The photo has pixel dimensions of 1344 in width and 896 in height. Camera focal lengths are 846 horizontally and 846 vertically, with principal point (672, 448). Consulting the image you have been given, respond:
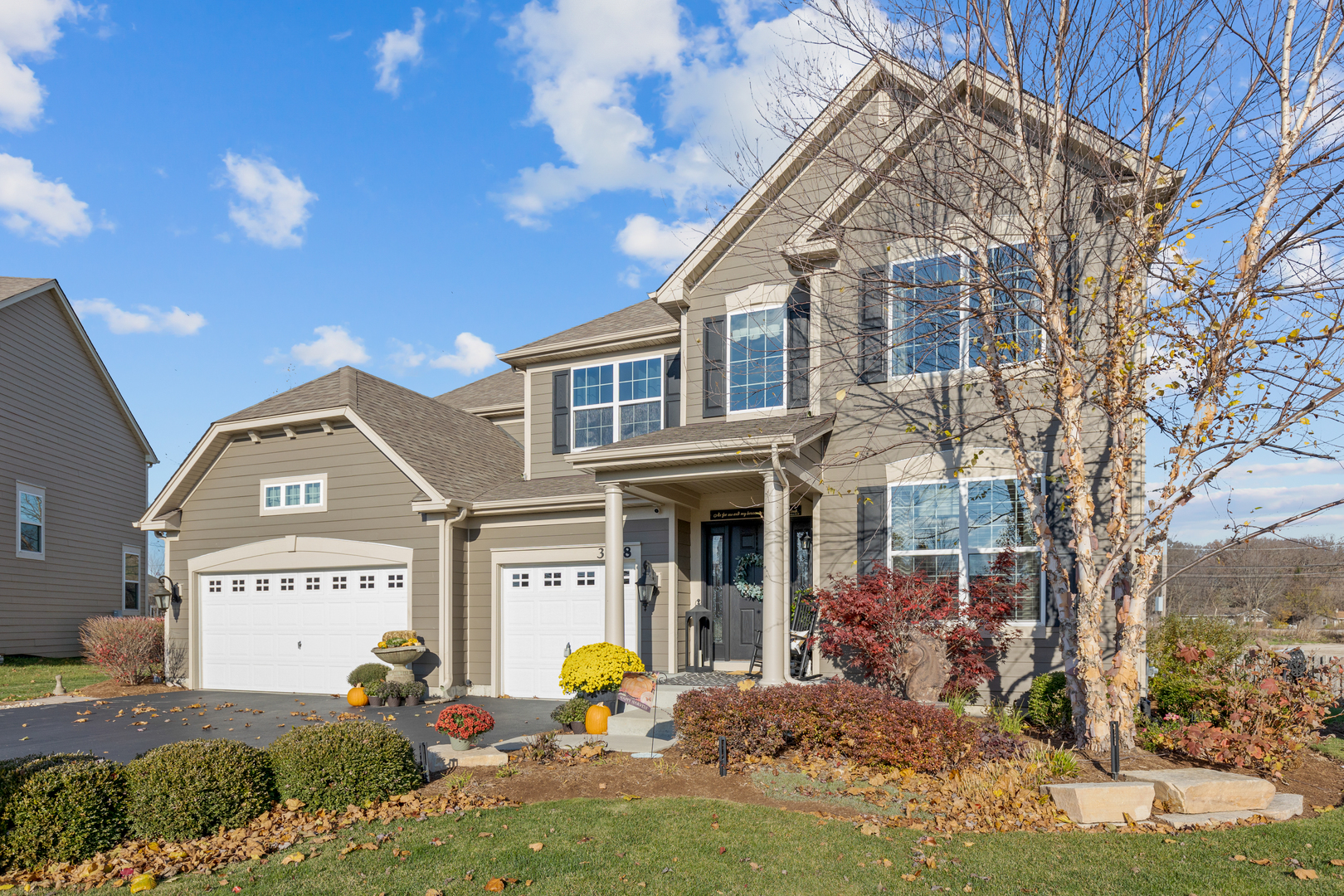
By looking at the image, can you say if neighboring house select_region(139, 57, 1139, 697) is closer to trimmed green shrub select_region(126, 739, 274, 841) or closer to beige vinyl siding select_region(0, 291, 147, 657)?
trimmed green shrub select_region(126, 739, 274, 841)

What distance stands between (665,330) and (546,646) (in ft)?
18.4

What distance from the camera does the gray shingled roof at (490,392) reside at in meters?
18.9

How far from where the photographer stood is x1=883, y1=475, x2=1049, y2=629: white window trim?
1039 centimetres

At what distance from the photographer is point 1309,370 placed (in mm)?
7648

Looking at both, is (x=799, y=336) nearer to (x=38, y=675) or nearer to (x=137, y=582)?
(x=38, y=675)

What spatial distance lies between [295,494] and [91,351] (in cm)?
1066

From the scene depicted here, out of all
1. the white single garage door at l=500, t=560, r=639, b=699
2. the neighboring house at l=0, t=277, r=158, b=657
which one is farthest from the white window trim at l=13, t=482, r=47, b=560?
the white single garage door at l=500, t=560, r=639, b=699

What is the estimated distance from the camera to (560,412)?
15430 mm

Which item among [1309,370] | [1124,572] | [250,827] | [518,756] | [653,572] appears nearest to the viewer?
[250,827]

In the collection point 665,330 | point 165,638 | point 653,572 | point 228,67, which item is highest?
point 228,67

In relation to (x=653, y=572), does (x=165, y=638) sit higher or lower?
lower

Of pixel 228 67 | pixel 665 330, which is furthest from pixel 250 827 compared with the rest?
pixel 228 67

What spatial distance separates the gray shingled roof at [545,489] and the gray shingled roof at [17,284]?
42.6 ft

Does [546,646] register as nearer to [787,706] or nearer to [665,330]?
[665,330]
